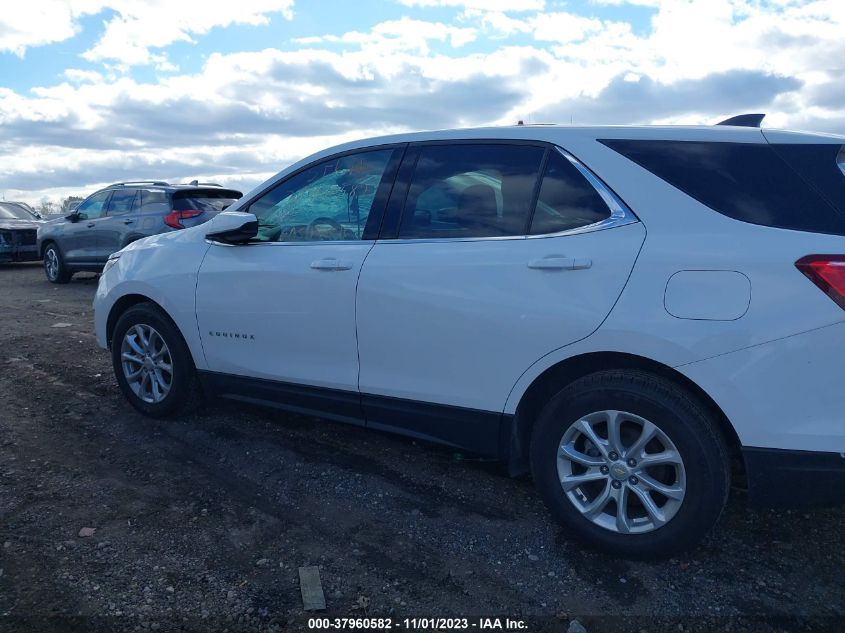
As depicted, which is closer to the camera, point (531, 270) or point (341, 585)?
point (341, 585)

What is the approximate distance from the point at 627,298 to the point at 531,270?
0.43 m

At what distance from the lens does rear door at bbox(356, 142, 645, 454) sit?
2.92m

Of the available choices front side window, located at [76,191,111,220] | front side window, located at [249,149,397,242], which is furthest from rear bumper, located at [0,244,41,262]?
front side window, located at [249,149,397,242]

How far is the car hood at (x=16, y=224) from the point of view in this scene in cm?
1413

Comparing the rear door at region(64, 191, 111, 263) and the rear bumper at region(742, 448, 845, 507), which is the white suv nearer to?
the rear bumper at region(742, 448, 845, 507)

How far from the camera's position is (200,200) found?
10.6 meters

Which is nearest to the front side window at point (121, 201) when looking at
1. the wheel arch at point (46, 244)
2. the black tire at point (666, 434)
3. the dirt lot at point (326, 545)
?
the wheel arch at point (46, 244)

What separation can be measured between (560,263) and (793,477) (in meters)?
1.19

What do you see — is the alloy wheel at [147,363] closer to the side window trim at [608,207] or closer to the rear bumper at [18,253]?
the side window trim at [608,207]

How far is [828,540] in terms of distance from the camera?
10.3ft

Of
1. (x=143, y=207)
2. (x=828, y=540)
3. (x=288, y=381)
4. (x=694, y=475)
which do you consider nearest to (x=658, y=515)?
(x=694, y=475)

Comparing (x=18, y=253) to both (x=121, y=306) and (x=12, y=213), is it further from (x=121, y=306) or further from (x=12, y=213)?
(x=121, y=306)

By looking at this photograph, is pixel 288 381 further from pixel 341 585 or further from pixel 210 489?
pixel 341 585

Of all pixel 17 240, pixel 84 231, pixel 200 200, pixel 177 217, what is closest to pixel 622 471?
pixel 177 217
